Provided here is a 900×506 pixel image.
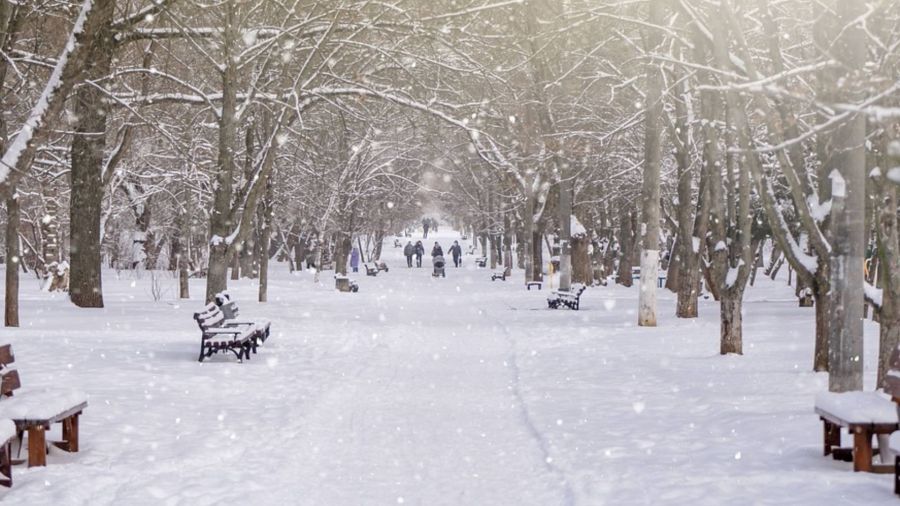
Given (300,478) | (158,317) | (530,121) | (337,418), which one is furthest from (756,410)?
(530,121)

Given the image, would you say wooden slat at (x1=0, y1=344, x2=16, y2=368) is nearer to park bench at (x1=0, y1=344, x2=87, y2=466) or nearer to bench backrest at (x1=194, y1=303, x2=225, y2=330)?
park bench at (x1=0, y1=344, x2=87, y2=466)

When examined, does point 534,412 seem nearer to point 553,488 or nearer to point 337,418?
point 337,418

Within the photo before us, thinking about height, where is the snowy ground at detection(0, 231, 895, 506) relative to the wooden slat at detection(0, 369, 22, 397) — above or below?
below

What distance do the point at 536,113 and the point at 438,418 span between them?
1906cm

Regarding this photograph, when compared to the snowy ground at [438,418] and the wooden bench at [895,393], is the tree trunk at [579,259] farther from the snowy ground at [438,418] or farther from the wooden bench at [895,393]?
the wooden bench at [895,393]

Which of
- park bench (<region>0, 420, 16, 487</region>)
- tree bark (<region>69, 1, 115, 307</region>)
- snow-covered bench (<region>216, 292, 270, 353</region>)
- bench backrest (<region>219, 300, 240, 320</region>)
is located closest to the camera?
park bench (<region>0, 420, 16, 487</region>)

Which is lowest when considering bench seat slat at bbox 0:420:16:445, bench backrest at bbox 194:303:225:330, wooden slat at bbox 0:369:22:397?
bench seat slat at bbox 0:420:16:445

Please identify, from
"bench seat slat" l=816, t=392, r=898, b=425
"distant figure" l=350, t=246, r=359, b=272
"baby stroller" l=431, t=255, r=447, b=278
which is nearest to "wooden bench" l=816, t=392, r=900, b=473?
"bench seat slat" l=816, t=392, r=898, b=425

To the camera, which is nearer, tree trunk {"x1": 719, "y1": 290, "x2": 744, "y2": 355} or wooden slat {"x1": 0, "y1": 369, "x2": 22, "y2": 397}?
wooden slat {"x1": 0, "y1": 369, "x2": 22, "y2": 397}

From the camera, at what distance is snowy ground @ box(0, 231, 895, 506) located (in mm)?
6852

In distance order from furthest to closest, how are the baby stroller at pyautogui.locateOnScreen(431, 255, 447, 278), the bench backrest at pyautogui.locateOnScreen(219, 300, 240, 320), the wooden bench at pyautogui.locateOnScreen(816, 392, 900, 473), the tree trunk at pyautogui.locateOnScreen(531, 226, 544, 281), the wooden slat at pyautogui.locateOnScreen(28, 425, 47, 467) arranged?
the baby stroller at pyautogui.locateOnScreen(431, 255, 447, 278) → the tree trunk at pyautogui.locateOnScreen(531, 226, 544, 281) → the bench backrest at pyautogui.locateOnScreen(219, 300, 240, 320) → the wooden slat at pyautogui.locateOnScreen(28, 425, 47, 467) → the wooden bench at pyautogui.locateOnScreen(816, 392, 900, 473)

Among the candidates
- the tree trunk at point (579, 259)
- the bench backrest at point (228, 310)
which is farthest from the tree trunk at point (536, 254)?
the bench backrest at point (228, 310)

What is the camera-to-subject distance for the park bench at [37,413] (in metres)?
7.12

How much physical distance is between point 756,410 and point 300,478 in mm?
4969
